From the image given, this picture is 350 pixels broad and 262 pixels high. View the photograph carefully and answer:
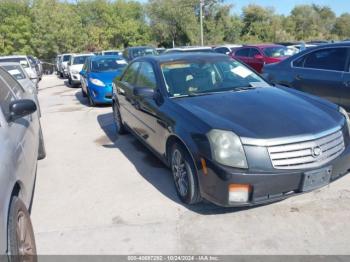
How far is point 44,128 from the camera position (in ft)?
26.8

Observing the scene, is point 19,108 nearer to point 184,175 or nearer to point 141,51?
point 184,175

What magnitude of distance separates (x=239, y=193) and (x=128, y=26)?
5220 cm

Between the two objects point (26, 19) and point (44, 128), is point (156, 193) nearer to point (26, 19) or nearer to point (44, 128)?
point (44, 128)

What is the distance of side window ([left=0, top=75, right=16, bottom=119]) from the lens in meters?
3.44

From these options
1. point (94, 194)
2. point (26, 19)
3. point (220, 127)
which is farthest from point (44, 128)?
point (26, 19)

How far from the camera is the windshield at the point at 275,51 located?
1452cm

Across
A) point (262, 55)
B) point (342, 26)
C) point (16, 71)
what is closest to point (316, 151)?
point (16, 71)

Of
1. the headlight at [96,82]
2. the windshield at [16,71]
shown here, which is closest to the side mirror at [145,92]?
the windshield at [16,71]

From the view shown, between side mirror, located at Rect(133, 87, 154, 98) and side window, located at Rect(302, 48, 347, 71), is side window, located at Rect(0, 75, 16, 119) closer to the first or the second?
side mirror, located at Rect(133, 87, 154, 98)

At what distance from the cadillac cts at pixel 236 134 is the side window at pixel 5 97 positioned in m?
1.44

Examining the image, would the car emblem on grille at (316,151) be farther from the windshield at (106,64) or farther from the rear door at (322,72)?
the windshield at (106,64)

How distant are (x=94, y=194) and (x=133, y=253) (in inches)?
55.3

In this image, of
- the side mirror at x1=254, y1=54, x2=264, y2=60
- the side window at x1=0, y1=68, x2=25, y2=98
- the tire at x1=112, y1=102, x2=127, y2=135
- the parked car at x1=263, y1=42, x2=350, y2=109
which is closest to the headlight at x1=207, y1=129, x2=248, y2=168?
the side window at x1=0, y1=68, x2=25, y2=98

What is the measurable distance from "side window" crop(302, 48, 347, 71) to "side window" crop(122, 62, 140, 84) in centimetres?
318
